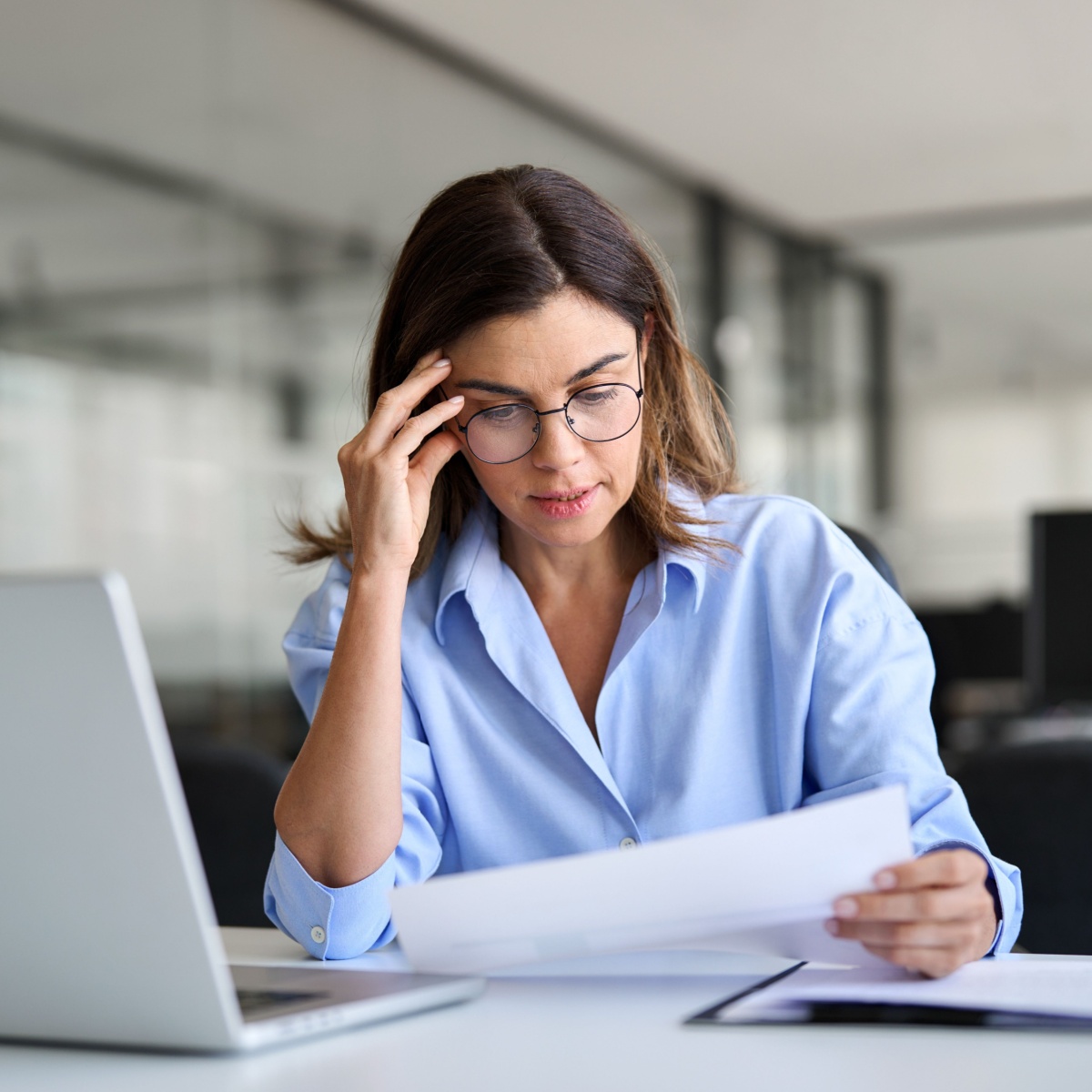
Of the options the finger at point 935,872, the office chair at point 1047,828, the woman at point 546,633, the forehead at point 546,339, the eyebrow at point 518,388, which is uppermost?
the forehead at point 546,339

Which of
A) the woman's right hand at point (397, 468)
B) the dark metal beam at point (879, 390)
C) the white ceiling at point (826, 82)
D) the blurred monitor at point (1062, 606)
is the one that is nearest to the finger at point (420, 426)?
the woman's right hand at point (397, 468)

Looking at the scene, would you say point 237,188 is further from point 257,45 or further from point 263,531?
point 263,531

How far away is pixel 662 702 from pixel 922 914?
19.0 inches

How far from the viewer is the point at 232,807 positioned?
1.82 metres

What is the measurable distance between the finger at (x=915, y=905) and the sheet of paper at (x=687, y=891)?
0.01 meters

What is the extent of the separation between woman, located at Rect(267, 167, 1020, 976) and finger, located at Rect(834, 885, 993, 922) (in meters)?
0.26

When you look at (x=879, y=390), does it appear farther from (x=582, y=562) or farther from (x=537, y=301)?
(x=537, y=301)

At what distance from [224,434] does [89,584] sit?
308 cm

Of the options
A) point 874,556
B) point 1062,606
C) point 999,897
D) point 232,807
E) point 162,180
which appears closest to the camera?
point 999,897

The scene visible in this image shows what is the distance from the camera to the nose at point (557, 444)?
1.29 metres

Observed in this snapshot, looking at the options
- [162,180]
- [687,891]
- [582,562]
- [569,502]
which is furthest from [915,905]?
[162,180]

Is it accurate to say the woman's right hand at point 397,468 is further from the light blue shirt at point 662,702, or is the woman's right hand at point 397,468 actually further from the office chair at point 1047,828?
the office chair at point 1047,828

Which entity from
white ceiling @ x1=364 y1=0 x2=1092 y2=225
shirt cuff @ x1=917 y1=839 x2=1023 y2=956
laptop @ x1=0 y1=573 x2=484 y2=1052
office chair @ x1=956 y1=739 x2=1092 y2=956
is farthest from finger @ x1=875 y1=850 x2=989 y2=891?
white ceiling @ x1=364 y1=0 x2=1092 y2=225

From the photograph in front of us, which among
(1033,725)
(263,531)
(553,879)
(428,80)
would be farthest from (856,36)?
(553,879)
